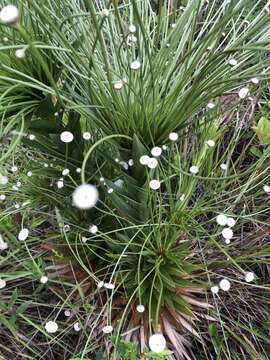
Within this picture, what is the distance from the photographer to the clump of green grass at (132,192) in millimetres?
647

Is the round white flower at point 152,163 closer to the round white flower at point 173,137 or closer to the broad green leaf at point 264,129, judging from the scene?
the round white flower at point 173,137

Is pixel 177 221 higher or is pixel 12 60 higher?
pixel 12 60

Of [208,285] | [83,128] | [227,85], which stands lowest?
[208,285]

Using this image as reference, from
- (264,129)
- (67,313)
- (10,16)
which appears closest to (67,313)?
(67,313)

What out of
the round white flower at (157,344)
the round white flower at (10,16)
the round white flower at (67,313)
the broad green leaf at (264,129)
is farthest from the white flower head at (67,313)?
the round white flower at (10,16)

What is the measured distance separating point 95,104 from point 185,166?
0.27m

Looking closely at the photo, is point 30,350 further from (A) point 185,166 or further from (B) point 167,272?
(A) point 185,166

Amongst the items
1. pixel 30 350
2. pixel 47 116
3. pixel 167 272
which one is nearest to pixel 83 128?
pixel 47 116

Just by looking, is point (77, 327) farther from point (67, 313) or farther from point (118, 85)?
point (118, 85)

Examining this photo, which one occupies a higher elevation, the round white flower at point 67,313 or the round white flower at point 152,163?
the round white flower at point 152,163

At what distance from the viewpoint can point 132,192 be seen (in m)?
0.75

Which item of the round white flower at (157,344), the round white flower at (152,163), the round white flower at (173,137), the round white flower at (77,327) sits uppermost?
the round white flower at (173,137)

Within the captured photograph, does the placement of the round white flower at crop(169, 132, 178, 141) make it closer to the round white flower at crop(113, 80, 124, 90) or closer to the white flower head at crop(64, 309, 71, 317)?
the round white flower at crop(113, 80, 124, 90)

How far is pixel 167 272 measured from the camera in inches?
30.7
